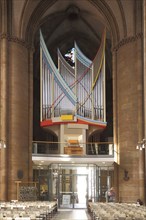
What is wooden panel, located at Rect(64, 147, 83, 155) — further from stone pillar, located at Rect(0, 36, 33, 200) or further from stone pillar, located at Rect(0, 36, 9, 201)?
stone pillar, located at Rect(0, 36, 9, 201)

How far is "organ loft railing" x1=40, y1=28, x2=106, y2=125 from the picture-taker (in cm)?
3316

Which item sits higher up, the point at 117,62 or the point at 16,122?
the point at 117,62

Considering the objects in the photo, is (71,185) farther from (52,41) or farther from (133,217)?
(133,217)

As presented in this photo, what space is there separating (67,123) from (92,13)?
887cm

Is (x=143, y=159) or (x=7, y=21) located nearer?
(x=143, y=159)

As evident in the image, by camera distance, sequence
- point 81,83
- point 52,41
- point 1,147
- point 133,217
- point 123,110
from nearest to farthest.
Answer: point 133,217 → point 1,147 → point 123,110 → point 81,83 → point 52,41

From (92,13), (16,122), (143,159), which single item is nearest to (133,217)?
(143,159)

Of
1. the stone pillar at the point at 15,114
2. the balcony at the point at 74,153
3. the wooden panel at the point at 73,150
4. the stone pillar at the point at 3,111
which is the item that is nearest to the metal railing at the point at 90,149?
the balcony at the point at 74,153

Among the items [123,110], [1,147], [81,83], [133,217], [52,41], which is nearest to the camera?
[133,217]

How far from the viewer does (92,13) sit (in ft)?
118

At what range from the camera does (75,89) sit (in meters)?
33.6

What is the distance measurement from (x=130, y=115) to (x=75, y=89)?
474cm

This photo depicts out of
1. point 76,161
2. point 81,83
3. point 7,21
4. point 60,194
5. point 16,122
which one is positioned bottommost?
point 60,194

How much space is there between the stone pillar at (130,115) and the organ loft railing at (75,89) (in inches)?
69.7
